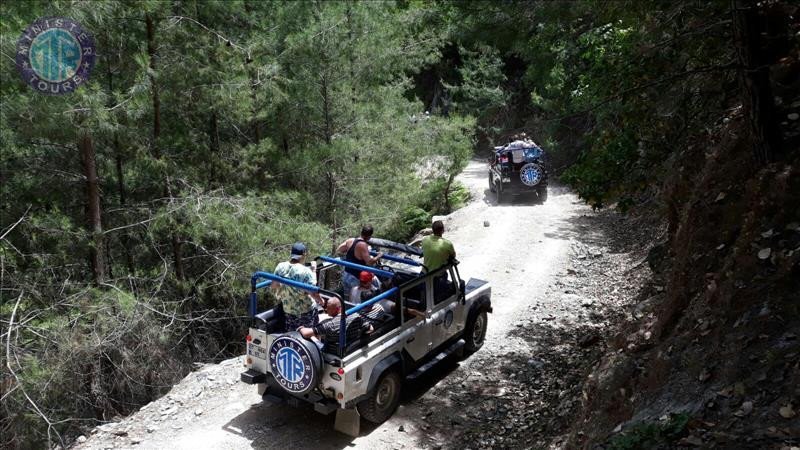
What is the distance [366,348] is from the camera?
7.23m

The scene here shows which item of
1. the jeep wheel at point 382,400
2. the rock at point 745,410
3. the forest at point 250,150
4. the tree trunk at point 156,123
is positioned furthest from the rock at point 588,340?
the tree trunk at point 156,123

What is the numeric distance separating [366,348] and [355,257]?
1648mm

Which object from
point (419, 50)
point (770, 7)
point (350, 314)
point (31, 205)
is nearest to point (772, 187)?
point (770, 7)

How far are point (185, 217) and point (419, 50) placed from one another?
909 centimetres

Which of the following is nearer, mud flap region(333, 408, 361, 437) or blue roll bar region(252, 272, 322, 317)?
blue roll bar region(252, 272, 322, 317)

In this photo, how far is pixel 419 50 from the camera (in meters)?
17.8

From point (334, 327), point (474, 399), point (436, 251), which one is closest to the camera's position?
point (334, 327)

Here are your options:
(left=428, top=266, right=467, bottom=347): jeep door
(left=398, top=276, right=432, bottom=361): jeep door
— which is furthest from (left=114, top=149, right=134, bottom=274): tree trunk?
(left=428, top=266, right=467, bottom=347): jeep door

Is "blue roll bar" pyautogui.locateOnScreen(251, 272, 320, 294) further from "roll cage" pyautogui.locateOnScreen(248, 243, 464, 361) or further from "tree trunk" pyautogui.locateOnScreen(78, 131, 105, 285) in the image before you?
"tree trunk" pyautogui.locateOnScreen(78, 131, 105, 285)

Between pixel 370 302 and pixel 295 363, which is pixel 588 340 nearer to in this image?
pixel 370 302

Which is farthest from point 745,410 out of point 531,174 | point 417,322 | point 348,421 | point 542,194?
point 542,194

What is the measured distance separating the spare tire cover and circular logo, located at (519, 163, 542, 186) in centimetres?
1320

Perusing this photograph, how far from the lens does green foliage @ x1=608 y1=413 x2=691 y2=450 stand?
462 centimetres

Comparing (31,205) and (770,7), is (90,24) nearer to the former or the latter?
(31,205)
